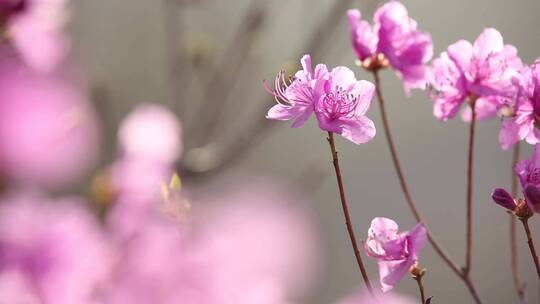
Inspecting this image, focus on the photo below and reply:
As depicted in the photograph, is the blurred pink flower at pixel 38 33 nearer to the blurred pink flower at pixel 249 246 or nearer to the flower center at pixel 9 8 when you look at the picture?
the flower center at pixel 9 8

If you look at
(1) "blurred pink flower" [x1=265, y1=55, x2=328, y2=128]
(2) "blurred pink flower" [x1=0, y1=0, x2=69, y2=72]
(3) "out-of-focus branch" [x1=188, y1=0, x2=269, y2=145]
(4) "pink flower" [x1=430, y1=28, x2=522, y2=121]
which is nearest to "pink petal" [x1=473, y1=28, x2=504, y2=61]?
(4) "pink flower" [x1=430, y1=28, x2=522, y2=121]

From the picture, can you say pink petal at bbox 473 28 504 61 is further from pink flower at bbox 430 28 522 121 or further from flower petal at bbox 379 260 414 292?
flower petal at bbox 379 260 414 292

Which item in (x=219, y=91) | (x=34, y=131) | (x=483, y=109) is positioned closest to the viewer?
(x=34, y=131)

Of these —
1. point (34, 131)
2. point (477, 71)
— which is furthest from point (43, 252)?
point (477, 71)

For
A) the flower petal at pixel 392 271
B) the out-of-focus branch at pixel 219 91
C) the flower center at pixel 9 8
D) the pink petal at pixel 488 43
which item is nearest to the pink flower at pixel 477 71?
the pink petal at pixel 488 43

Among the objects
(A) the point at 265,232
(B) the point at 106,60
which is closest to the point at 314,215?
(B) the point at 106,60

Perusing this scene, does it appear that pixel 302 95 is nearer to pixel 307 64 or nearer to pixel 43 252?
pixel 307 64
